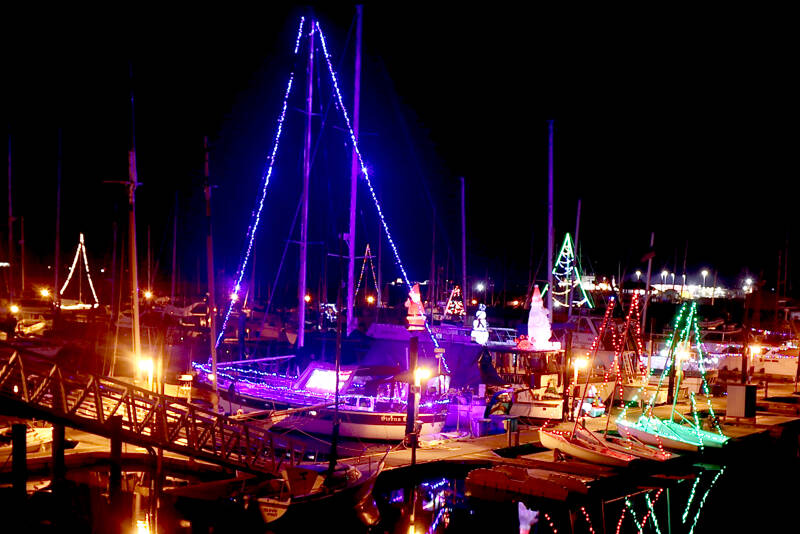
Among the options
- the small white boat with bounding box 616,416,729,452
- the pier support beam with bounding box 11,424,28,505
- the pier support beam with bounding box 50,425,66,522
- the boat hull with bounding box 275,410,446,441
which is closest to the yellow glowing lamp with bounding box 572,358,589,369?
the small white boat with bounding box 616,416,729,452

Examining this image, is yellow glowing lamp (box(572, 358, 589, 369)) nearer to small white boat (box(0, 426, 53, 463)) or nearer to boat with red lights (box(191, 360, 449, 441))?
boat with red lights (box(191, 360, 449, 441))

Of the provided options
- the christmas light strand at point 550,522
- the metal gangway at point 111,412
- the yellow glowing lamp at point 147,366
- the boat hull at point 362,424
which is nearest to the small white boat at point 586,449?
the christmas light strand at point 550,522

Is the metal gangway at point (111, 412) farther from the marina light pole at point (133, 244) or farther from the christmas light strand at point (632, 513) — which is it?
the christmas light strand at point (632, 513)

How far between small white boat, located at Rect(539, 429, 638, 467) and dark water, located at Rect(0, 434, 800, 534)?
1030 millimetres

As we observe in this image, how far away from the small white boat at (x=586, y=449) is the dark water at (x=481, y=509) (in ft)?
3.38

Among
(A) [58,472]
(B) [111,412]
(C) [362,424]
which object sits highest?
(B) [111,412]

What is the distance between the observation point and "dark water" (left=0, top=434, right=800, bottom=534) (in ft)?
53.8

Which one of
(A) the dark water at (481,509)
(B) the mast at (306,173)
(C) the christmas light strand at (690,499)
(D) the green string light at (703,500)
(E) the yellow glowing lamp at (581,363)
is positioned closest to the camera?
(A) the dark water at (481,509)

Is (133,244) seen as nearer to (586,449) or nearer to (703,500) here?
(586,449)

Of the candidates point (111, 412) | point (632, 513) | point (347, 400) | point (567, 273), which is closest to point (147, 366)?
point (347, 400)

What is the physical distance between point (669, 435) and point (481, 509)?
387 inches

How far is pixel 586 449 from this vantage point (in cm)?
2266

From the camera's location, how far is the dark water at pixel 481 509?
1639 cm

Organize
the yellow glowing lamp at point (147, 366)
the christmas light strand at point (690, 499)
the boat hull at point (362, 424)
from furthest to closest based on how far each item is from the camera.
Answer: the boat hull at point (362, 424) < the yellow glowing lamp at point (147, 366) < the christmas light strand at point (690, 499)
